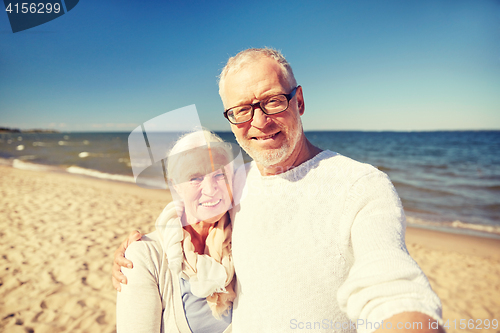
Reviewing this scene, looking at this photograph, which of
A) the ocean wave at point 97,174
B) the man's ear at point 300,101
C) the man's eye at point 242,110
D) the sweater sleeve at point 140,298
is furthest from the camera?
the ocean wave at point 97,174

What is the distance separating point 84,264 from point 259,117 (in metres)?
4.54

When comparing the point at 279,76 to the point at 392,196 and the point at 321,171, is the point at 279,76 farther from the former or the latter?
the point at 392,196

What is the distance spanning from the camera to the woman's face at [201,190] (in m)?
1.54

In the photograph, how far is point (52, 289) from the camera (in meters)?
3.52

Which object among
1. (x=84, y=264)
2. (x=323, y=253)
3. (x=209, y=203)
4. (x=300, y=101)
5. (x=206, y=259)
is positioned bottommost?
(x=84, y=264)

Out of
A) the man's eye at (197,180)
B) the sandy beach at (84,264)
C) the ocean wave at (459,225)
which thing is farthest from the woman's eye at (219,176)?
the ocean wave at (459,225)

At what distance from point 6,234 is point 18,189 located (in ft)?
17.1

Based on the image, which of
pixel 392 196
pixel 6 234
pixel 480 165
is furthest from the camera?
pixel 480 165

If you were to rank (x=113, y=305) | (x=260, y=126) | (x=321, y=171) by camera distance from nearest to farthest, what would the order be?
(x=321, y=171) → (x=260, y=126) → (x=113, y=305)

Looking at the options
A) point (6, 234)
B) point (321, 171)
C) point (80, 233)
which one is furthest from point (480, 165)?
point (6, 234)

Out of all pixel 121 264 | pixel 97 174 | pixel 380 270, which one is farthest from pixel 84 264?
pixel 97 174

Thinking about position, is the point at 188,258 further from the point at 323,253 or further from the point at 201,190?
the point at 323,253

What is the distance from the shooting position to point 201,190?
5.06ft

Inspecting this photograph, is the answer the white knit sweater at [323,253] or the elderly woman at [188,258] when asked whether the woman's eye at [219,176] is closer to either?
the elderly woman at [188,258]
